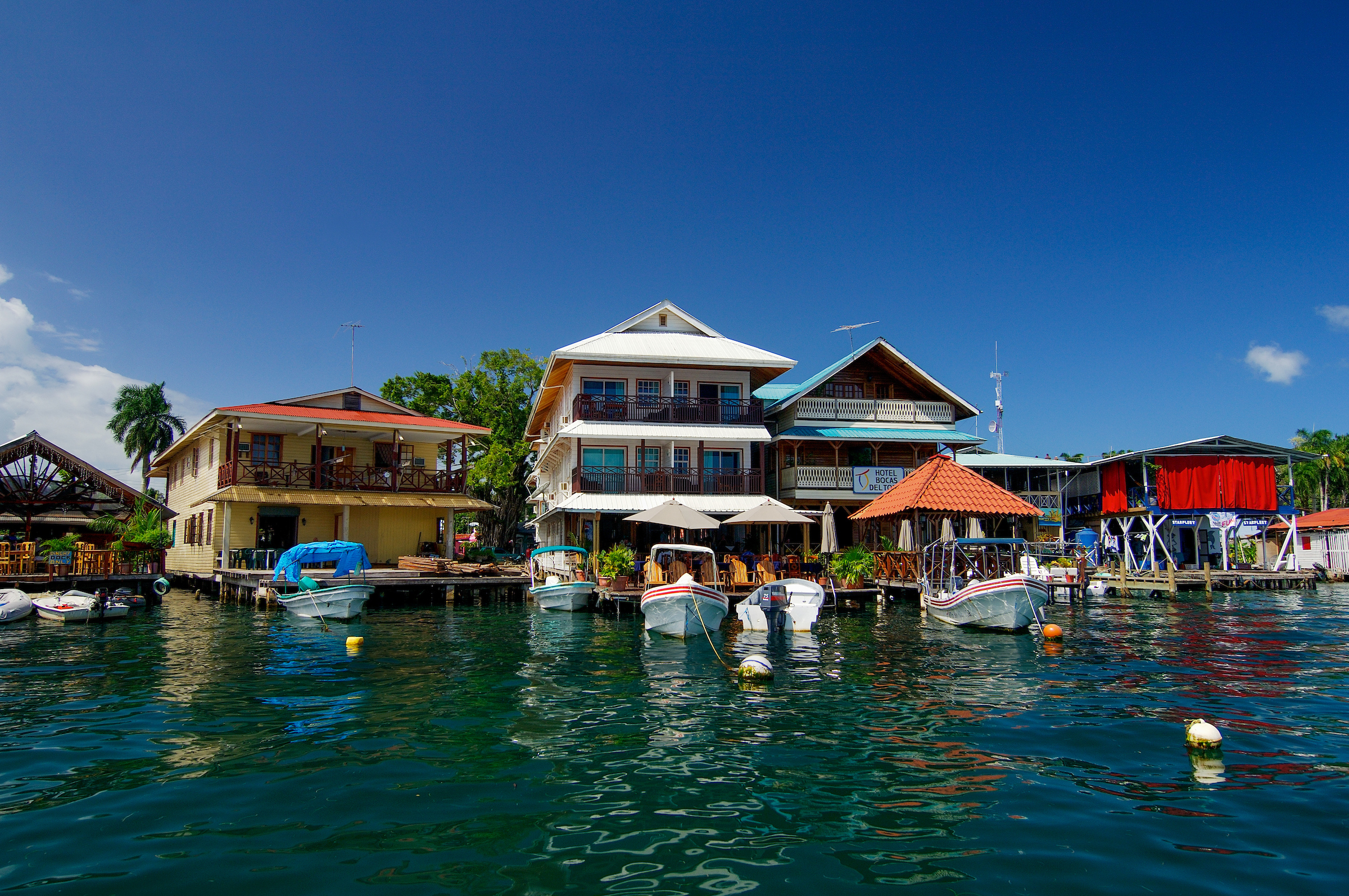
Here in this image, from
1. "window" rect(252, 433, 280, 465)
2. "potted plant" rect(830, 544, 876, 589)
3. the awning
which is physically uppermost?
"window" rect(252, 433, 280, 465)

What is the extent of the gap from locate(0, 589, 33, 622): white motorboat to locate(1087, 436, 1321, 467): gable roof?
45.6m

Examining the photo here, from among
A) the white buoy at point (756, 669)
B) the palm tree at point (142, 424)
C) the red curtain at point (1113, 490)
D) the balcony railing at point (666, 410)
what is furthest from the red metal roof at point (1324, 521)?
the palm tree at point (142, 424)

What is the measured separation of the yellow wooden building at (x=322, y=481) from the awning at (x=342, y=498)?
5cm

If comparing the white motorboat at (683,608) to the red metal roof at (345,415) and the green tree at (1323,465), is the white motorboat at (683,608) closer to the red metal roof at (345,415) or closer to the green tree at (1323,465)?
the red metal roof at (345,415)

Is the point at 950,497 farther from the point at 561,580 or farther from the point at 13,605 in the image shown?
the point at 13,605

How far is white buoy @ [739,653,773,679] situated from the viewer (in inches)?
A: 554

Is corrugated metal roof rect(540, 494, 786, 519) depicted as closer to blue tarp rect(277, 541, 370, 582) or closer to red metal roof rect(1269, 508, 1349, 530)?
blue tarp rect(277, 541, 370, 582)

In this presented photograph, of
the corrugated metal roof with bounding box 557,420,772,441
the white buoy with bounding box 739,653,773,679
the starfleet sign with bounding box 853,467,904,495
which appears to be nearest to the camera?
the white buoy with bounding box 739,653,773,679

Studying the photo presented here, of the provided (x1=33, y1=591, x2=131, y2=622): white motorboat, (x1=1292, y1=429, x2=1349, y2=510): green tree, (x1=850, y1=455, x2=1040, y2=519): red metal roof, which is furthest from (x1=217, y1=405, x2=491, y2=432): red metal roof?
(x1=1292, y1=429, x2=1349, y2=510): green tree

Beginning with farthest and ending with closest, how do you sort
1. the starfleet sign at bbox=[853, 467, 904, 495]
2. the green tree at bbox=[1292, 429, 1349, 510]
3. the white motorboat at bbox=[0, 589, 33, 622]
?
the green tree at bbox=[1292, 429, 1349, 510]
the starfleet sign at bbox=[853, 467, 904, 495]
the white motorboat at bbox=[0, 589, 33, 622]

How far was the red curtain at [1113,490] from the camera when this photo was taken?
137 feet

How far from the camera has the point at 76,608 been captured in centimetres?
2270

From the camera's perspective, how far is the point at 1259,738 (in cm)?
1017

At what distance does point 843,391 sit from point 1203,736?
29.0 meters
